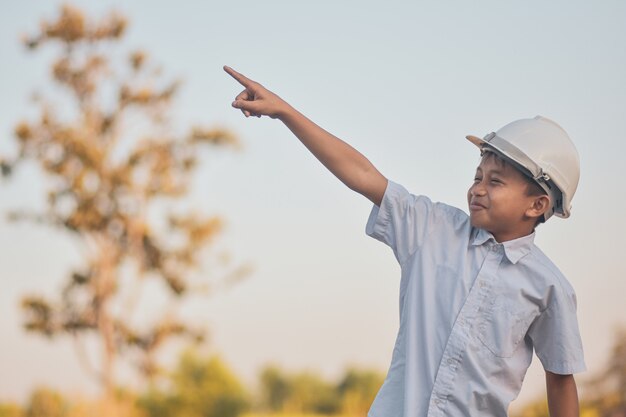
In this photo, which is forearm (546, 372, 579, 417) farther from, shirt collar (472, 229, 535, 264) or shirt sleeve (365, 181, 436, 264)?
shirt sleeve (365, 181, 436, 264)

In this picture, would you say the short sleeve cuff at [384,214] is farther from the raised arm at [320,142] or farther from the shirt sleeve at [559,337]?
the shirt sleeve at [559,337]

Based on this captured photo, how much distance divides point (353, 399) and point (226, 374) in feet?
6.47

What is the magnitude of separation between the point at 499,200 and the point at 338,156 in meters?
0.44

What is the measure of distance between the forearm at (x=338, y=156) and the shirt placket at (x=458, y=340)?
0.34 metres

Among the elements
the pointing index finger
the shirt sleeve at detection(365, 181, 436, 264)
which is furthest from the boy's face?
the pointing index finger

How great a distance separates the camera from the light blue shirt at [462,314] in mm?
2285

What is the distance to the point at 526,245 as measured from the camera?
2.45 metres

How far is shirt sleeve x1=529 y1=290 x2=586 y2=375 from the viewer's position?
2.41 metres

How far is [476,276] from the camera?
7.73 feet

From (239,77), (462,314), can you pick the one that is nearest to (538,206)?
(462,314)

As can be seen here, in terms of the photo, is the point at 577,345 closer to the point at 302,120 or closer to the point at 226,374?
the point at 302,120

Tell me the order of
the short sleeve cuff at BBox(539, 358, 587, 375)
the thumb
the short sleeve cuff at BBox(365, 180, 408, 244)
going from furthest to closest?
the short sleeve cuff at BBox(539, 358, 587, 375), the short sleeve cuff at BBox(365, 180, 408, 244), the thumb

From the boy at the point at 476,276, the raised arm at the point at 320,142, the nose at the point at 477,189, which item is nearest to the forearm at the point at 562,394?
the boy at the point at 476,276

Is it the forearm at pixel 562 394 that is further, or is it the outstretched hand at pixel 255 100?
the forearm at pixel 562 394
